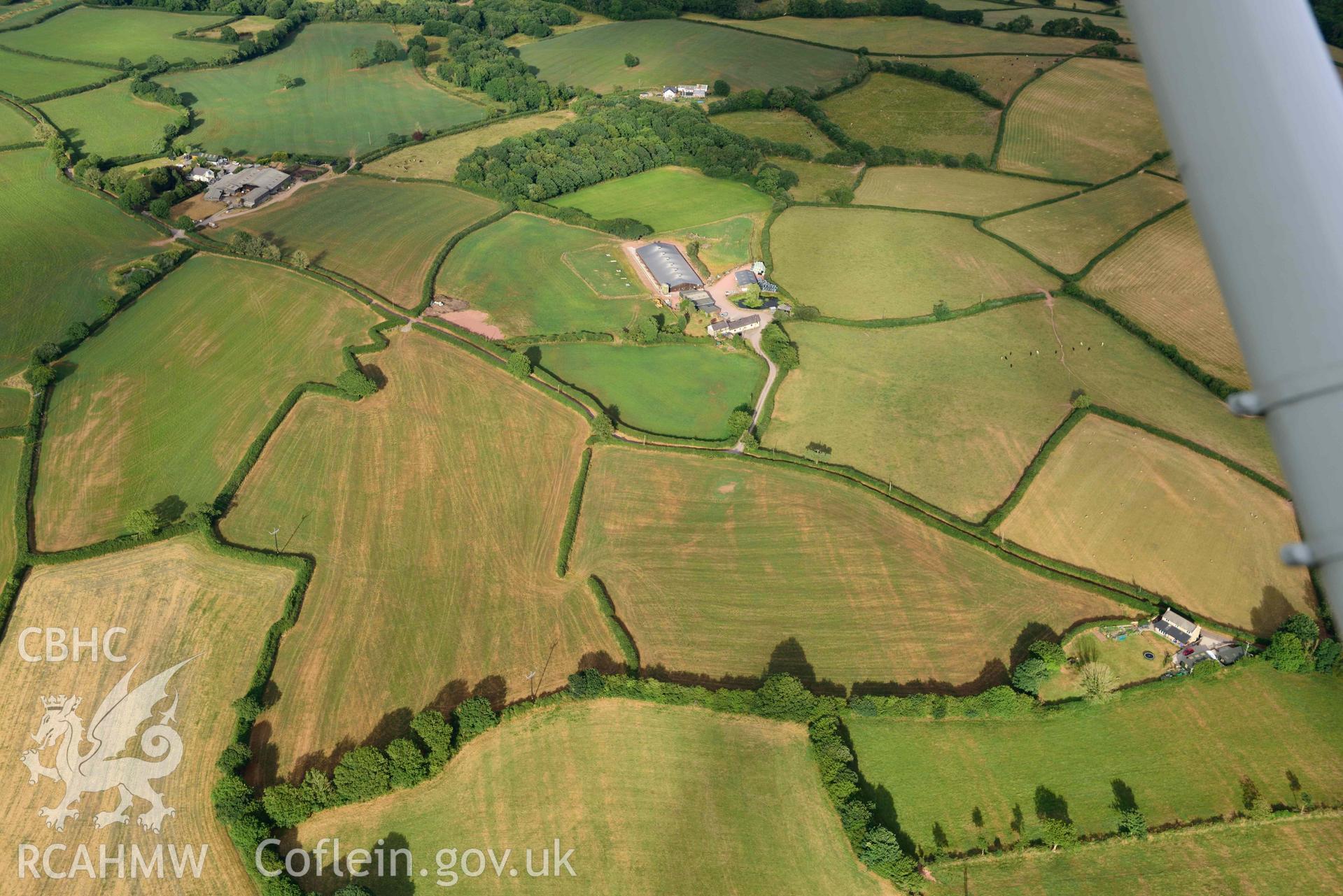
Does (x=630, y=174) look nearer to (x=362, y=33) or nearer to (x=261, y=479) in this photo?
(x=261, y=479)

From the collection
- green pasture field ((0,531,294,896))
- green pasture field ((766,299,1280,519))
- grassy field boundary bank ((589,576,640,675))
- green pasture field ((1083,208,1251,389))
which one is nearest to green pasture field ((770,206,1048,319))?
green pasture field ((766,299,1280,519))

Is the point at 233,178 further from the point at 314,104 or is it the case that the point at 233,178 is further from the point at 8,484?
the point at 8,484

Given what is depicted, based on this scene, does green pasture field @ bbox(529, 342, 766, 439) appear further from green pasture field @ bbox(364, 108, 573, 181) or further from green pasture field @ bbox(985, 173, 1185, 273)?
green pasture field @ bbox(364, 108, 573, 181)

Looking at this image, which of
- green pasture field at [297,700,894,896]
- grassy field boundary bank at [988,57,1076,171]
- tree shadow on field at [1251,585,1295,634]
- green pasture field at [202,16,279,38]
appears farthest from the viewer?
green pasture field at [202,16,279,38]

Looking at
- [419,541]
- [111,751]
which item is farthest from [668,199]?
[111,751]

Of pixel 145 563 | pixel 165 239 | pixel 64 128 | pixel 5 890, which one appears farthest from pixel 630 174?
pixel 5 890

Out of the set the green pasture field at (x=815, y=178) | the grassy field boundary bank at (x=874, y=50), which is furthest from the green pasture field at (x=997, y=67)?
the green pasture field at (x=815, y=178)
